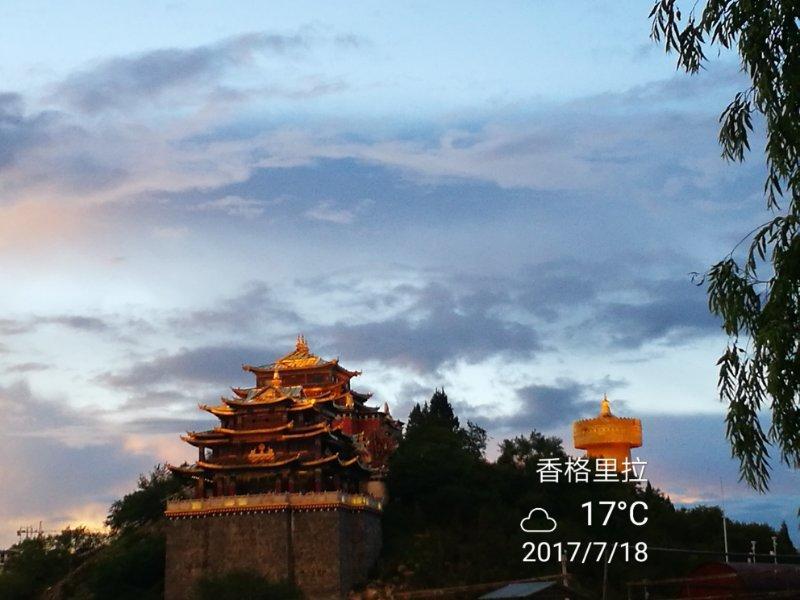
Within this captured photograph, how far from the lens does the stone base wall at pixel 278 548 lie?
2156 inches

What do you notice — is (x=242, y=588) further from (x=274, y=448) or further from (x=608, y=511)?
(x=608, y=511)

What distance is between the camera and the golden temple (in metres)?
76.7

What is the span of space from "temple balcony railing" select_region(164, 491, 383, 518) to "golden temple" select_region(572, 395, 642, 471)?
23.9m

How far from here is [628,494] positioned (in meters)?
63.5

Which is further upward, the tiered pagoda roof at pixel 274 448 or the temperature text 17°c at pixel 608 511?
the tiered pagoda roof at pixel 274 448

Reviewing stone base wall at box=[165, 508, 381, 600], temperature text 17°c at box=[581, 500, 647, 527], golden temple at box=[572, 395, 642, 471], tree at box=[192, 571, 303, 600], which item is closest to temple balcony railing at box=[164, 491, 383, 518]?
stone base wall at box=[165, 508, 381, 600]

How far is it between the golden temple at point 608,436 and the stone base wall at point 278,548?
24.4m

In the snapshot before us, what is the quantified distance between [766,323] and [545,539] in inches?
1653

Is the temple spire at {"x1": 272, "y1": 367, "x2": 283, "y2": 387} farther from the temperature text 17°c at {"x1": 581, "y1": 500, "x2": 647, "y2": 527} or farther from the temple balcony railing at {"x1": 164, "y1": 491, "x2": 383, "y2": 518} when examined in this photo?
the temperature text 17°c at {"x1": 581, "y1": 500, "x2": 647, "y2": 527}

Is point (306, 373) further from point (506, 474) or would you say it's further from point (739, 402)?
point (739, 402)

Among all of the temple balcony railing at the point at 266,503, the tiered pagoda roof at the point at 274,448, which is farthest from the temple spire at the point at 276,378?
the temple balcony railing at the point at 266,503

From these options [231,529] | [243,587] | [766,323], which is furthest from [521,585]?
[766,323]

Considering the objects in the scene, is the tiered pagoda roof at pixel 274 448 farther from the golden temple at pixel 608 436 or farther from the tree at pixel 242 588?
the golden temple at pixel 608 436

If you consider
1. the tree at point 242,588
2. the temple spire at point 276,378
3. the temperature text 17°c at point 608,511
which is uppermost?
the temple spire at point 276,378
